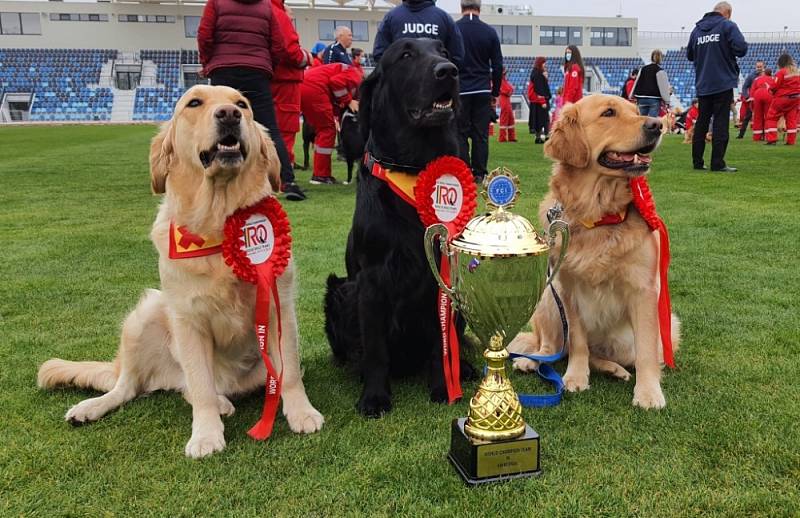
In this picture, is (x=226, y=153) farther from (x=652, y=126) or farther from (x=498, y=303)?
(x=652, y=126)

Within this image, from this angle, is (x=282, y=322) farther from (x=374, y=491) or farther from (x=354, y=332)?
(x=374, y=491)

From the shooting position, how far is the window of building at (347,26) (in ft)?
153

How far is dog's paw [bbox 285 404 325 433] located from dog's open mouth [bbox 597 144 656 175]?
1.63 m

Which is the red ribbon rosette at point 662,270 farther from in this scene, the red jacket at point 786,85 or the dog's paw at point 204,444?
the red jacket at point 786,85

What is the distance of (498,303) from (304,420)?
3.12ft

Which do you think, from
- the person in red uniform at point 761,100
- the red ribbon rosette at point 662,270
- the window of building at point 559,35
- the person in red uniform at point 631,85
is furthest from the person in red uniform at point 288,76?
the window of building at point 559,35

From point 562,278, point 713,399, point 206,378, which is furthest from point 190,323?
point 713,399

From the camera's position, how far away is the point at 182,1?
150ft

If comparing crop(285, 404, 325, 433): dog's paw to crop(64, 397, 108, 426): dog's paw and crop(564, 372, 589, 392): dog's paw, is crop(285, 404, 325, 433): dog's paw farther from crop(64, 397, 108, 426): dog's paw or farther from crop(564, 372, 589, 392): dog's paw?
crop(564, 372, 589, 392): dog's paw

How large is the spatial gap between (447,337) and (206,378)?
99cm

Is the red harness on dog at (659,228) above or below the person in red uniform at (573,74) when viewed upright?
below

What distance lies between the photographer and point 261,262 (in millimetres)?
2256

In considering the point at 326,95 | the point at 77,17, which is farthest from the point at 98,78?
the point at 326,95

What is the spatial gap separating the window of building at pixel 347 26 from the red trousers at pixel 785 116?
3666cm
